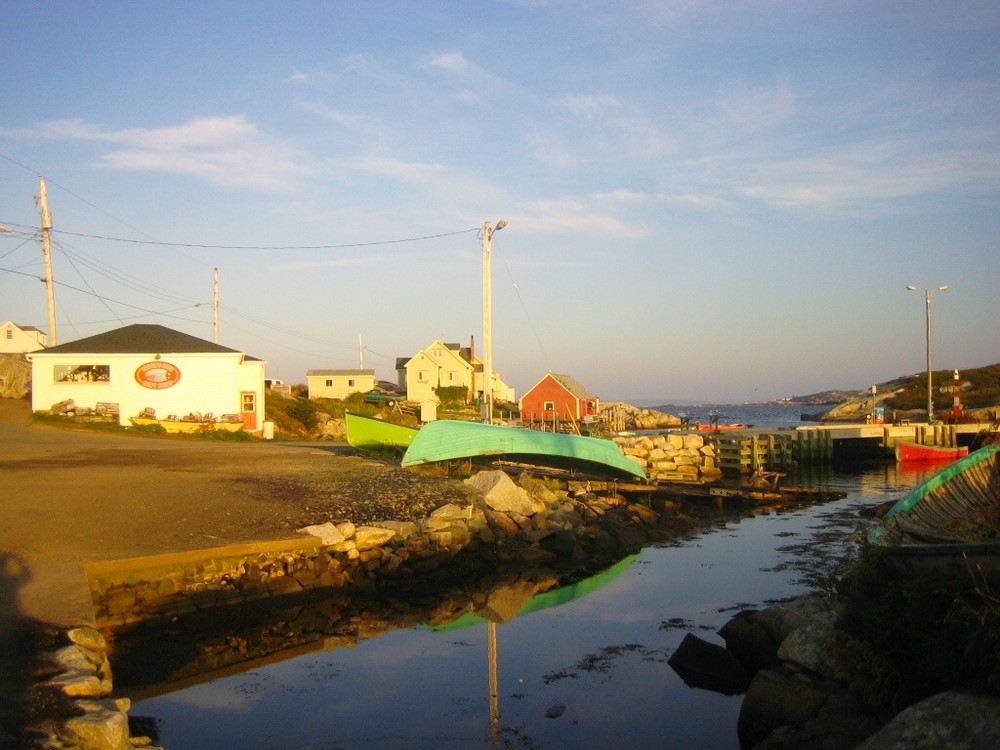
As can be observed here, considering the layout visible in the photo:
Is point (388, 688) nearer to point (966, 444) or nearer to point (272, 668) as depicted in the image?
point (272, 668)

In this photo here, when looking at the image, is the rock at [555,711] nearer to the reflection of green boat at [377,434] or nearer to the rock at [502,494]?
the rock at [502,494]

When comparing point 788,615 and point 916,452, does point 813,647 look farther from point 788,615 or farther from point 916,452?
point 916,452

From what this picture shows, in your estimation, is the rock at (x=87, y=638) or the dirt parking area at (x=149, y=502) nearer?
the rock at (x=87, y=638)

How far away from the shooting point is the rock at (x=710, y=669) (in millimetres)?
9773

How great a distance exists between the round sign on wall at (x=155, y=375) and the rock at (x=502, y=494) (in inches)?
745

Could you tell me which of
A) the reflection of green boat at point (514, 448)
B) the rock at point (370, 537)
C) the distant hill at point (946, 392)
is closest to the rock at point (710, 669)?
the rock at point (370, 537)

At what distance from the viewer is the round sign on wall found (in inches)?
1296

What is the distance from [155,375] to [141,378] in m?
0.56

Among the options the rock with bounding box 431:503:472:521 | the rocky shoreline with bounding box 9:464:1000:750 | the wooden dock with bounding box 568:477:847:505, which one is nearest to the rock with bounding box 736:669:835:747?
the rocky shoreline with bounding box 9:464:1000:750

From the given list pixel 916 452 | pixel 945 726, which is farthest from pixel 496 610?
pixel 916 452

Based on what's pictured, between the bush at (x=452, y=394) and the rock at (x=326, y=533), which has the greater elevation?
the bush at (x=452, y=394)

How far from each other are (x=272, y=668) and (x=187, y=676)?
104cm

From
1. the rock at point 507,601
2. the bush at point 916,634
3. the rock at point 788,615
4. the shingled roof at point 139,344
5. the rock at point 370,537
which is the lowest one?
the rock at point 507,601

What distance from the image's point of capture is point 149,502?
1454 cm
